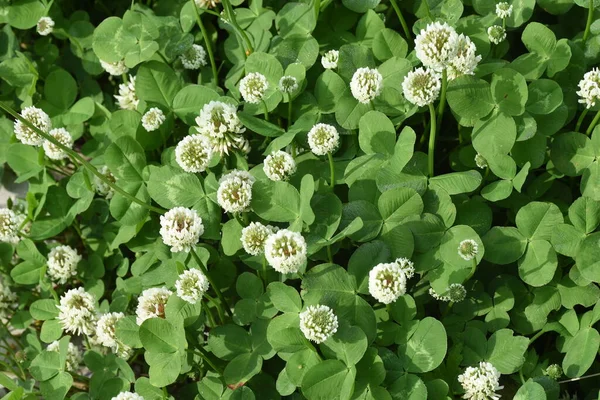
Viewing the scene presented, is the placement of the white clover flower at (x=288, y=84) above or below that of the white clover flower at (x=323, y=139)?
above

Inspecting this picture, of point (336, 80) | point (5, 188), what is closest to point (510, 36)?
point (336, 80)

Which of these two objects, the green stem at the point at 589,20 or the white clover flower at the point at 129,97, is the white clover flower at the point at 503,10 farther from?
the white clover flower at the point at 129,97

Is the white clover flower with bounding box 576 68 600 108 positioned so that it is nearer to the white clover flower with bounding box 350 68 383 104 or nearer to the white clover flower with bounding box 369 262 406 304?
the white clover flower with bounding box 350 68 383 104

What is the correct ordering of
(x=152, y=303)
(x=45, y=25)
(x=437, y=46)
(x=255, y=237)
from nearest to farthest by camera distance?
(x=437, y=46) < (x=255, y=237) < (x=152, y=303) < (x=45, y=25)

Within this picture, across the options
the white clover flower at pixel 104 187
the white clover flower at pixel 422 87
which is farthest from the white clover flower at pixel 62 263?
the white clover flower at pixel 422 87

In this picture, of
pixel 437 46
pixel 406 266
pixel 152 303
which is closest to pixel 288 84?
pixel 437 46

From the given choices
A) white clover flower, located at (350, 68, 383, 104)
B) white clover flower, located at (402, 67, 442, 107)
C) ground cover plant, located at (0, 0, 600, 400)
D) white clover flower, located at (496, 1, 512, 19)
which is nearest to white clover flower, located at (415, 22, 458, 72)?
ground cover plant, located at (0, 0, 600, 400)

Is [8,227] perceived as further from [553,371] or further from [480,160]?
[553,371]
